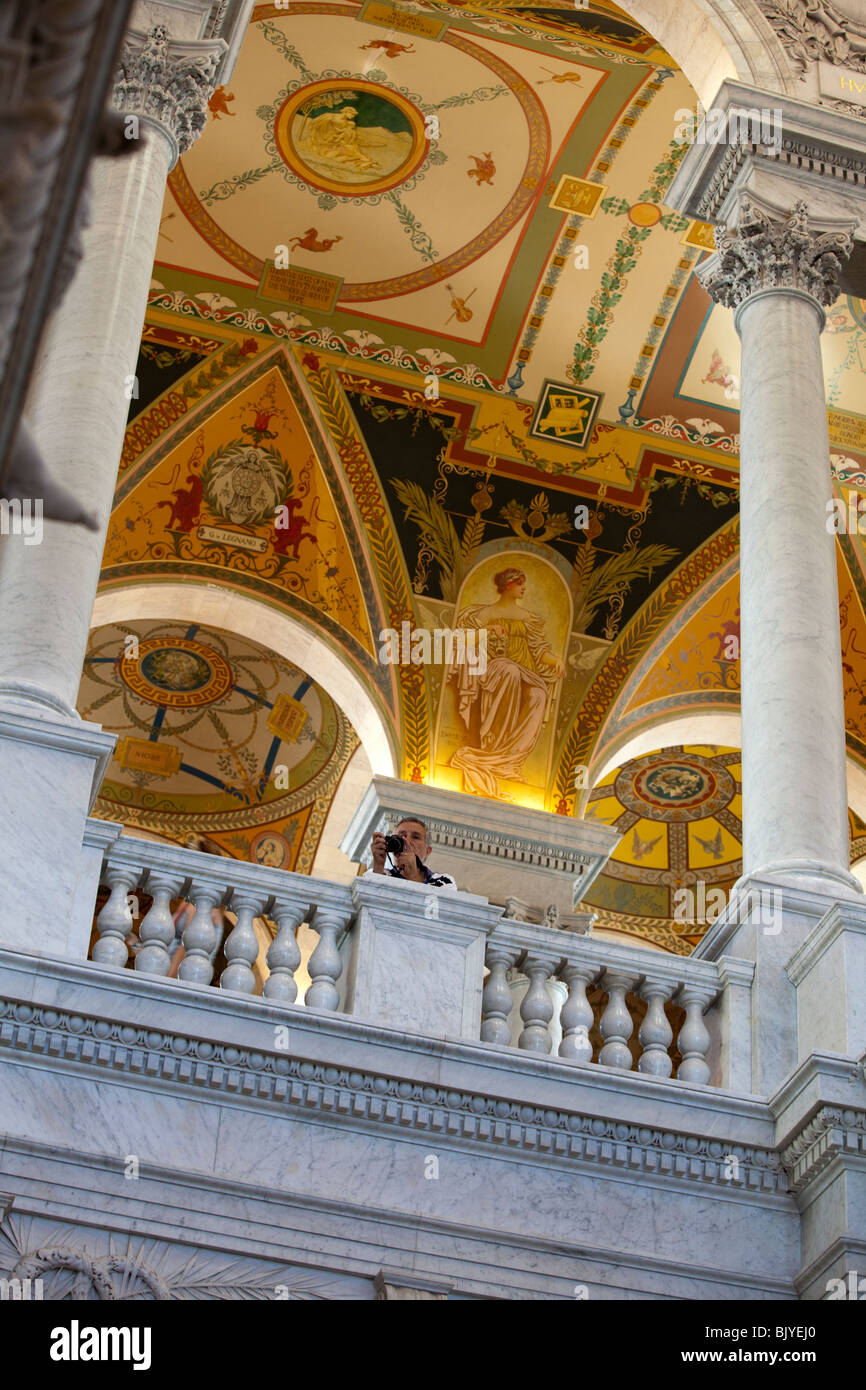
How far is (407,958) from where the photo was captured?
6051 mm

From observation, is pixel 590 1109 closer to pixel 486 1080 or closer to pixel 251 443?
pixel 486 1080

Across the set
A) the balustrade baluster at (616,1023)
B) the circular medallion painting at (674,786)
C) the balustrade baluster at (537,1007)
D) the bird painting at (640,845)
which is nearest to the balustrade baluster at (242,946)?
the balustrade baluster at (537,1007)

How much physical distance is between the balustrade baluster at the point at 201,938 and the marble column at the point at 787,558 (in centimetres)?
189

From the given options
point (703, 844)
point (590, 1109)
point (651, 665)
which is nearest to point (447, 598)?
point (651, 665)

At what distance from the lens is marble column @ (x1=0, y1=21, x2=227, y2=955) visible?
5699 mm

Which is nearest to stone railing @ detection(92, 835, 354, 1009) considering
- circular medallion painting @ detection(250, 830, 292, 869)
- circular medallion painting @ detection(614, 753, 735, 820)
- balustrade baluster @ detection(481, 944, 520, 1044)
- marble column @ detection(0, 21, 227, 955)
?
marble column @ detection(0, 21, 227, 955)

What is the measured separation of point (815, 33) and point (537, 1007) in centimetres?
513

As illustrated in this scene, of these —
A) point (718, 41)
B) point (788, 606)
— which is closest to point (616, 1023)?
point (788, 606)

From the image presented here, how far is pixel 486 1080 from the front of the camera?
5.69 meters

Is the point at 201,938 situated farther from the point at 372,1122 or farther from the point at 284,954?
the point at 372,1122

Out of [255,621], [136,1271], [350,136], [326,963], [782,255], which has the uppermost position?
[350,136]

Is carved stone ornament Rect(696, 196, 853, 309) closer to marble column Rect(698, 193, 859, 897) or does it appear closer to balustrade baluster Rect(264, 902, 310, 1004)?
marble column Rect(698, 193, 859, 897)

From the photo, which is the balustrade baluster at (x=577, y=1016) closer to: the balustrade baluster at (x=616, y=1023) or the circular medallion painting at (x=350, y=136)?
the balustrade baluster at (x=616, y=1023)
